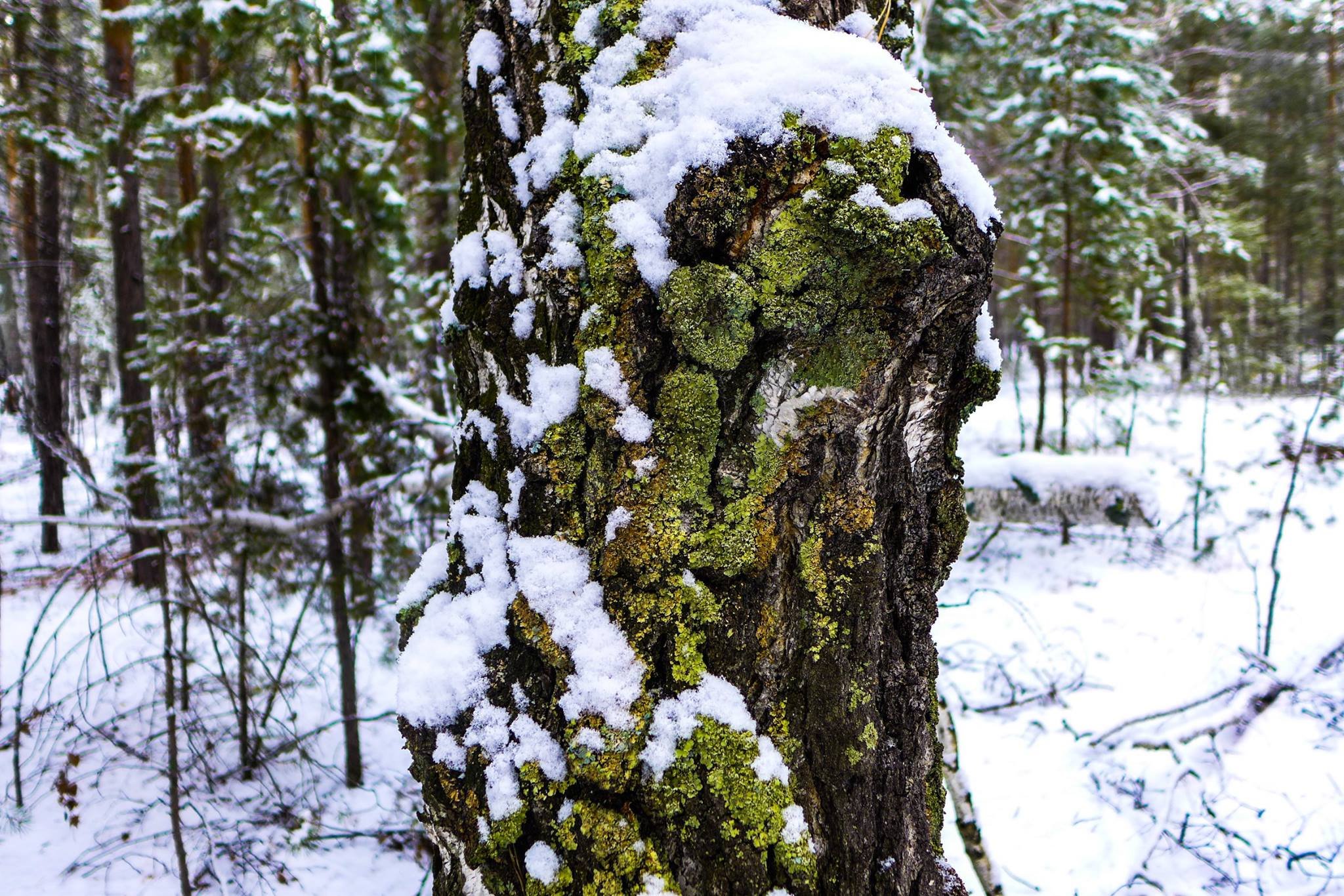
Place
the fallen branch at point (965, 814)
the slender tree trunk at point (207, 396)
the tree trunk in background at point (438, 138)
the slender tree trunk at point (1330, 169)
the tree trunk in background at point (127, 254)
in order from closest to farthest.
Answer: the fallen branch at point (965, 814), the slender tree trunk at point (207, 396), the tree trunk in background at point (438, 138), the tree trunk in background at point (127, 254), the slender tree trunk at point (1330, 169)

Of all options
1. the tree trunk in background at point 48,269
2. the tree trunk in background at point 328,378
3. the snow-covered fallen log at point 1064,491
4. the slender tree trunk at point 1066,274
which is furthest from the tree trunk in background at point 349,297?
the slender tree trunk at point 1066,274

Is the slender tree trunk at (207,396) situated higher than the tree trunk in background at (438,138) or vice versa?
the tree trunk in background at (438,138)

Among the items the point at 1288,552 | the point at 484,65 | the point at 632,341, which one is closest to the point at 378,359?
the point at 484,65

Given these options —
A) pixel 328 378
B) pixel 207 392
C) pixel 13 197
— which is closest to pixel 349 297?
pixel 328 378

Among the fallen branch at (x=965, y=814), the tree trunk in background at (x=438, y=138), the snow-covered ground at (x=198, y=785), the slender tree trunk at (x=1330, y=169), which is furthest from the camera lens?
the slender tree trunk at (x=1330, y=169)

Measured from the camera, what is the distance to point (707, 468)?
3.23ft

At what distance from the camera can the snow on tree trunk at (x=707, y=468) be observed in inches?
37.6

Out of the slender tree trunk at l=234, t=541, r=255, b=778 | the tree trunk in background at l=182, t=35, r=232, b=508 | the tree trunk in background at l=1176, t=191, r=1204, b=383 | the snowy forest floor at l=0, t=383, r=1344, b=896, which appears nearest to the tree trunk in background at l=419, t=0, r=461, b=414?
the tree trunk in background at l=182, t=35, r=232, b=508

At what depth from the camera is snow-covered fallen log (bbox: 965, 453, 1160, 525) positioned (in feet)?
20.2

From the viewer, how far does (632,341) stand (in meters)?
1.00

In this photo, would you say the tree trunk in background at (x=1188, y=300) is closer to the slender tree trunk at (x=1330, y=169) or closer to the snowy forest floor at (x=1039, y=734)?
the slender tree trunk at (x=1330, y=169)

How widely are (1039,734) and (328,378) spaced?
4.63 meters

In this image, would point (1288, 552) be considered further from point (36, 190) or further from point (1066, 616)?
point (36, 190)

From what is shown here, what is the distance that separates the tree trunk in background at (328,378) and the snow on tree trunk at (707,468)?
3687 mm
